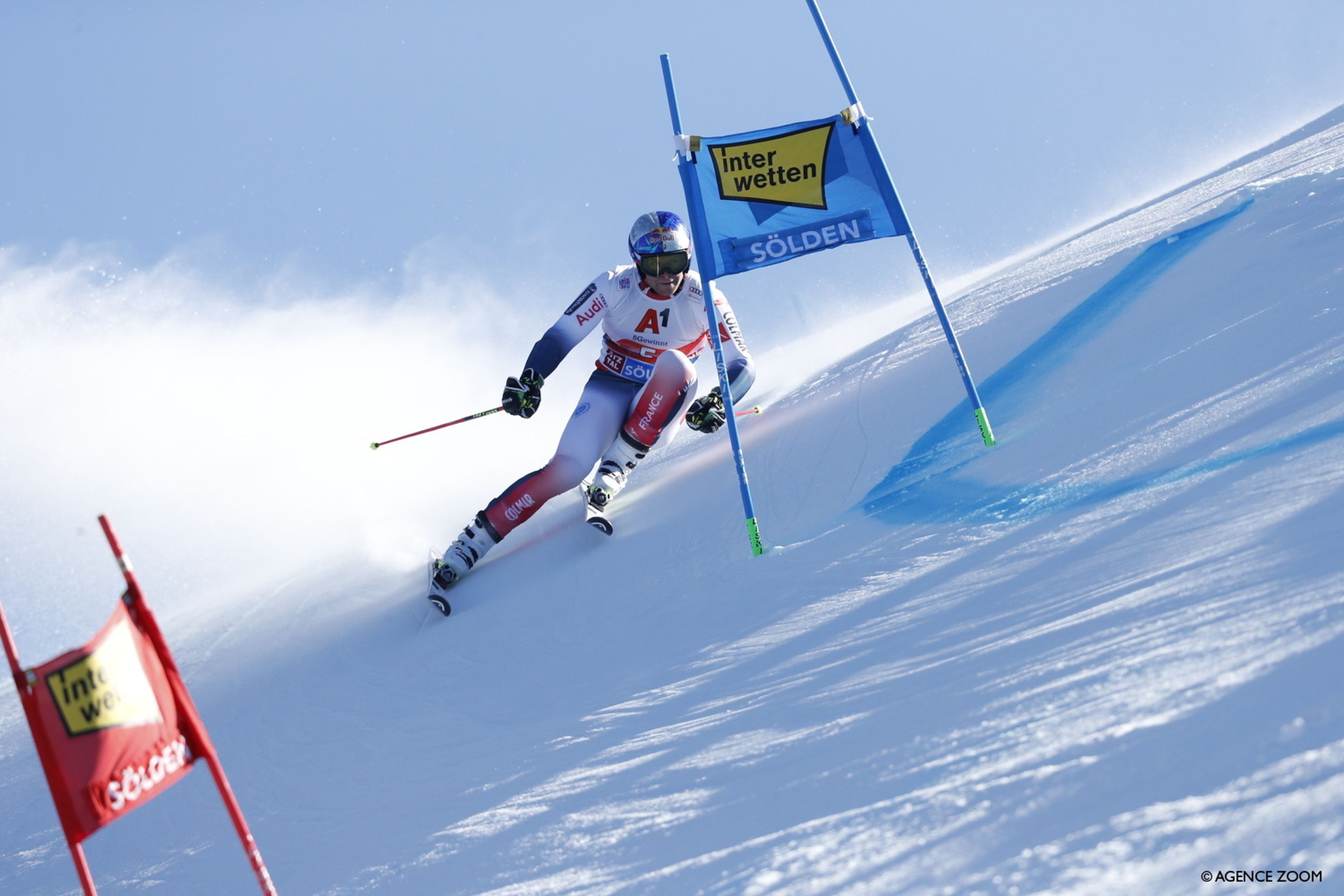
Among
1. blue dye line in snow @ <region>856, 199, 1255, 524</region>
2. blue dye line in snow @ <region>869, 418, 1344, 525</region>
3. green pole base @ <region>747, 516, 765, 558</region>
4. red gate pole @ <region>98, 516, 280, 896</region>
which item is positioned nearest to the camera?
red gate pole @ <region>98, 516, 280, 896</region>

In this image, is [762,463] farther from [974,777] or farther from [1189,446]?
[974,777]

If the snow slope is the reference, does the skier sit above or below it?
above

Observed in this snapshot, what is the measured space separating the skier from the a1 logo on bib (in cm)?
95

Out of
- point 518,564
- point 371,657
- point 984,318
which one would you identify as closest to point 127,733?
point 371,657

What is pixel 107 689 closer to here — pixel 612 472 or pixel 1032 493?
pixel 1032 493

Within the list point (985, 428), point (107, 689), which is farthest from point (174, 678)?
point (985, 428)

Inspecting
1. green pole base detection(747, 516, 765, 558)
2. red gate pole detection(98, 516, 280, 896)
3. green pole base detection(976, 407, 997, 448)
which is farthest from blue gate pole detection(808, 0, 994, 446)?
red gate pole detection(98, 516, 280, 896)

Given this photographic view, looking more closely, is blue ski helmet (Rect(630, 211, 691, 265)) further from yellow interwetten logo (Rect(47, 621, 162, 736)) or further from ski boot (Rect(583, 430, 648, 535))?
yellow interwetten logo (Rect(47, 621, 162, 736))

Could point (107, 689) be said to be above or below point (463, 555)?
below

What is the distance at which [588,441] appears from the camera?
6137mm

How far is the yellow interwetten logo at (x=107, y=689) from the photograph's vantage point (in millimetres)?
2373

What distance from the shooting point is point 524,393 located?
623 cm

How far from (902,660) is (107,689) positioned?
2044 mm

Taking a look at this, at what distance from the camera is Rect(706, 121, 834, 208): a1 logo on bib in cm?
495
